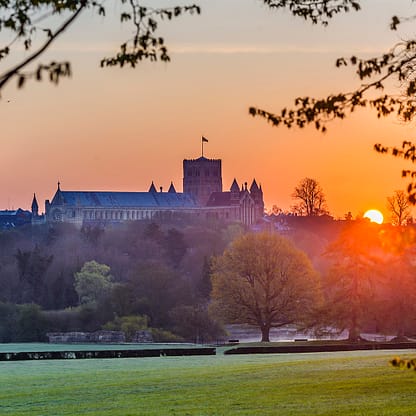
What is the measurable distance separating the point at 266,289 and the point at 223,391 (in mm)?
47873

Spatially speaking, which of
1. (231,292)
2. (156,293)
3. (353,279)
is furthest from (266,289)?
(156,293)

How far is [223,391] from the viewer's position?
26.2 metres

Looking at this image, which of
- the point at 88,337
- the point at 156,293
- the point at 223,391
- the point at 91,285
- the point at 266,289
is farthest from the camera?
the point at 91,285

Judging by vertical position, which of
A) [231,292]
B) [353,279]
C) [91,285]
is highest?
[91,285]

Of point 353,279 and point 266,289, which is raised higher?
point 353,279

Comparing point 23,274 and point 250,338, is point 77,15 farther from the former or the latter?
point 23,274

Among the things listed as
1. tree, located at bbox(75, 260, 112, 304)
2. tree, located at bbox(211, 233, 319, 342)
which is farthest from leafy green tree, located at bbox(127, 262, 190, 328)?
tree, located at bbox(211, 233, 319, 342)

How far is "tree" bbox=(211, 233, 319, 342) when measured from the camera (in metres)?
73.6

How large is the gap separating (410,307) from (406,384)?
43.2 m

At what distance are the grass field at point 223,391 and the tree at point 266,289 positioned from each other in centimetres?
3759

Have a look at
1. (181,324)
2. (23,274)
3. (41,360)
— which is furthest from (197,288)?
(41,360)

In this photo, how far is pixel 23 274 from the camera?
12369cm

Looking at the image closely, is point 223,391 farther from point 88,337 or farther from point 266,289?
point 88,337

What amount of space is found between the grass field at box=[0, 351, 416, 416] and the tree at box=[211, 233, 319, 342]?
3759cm
